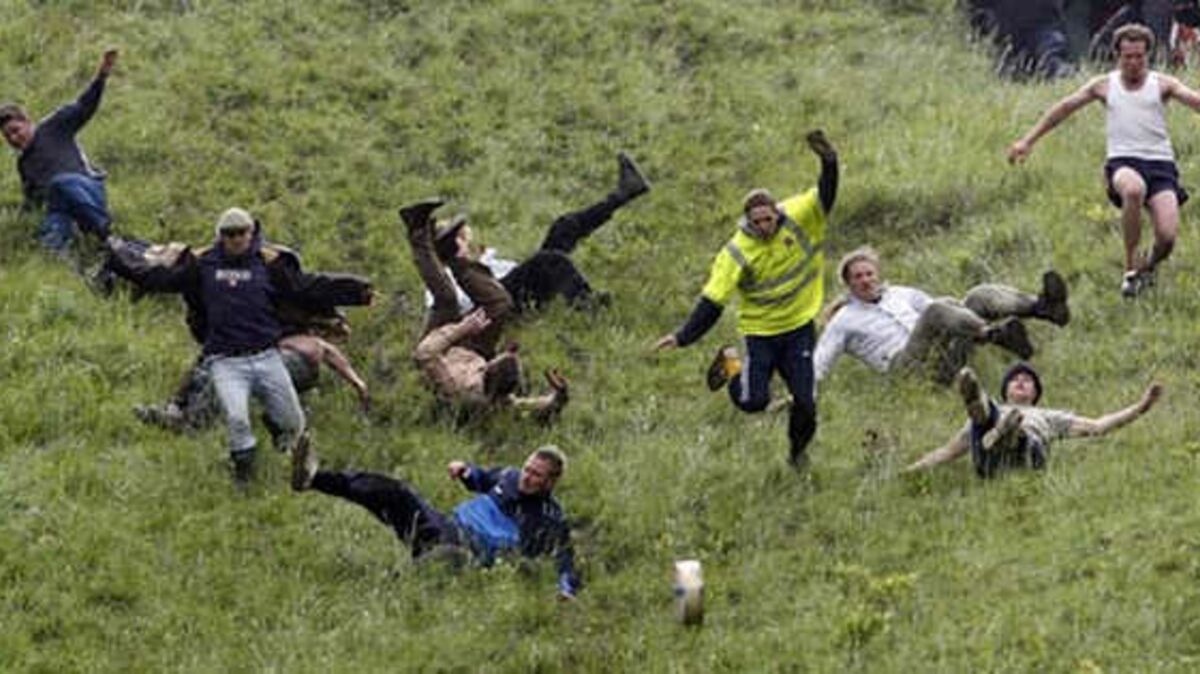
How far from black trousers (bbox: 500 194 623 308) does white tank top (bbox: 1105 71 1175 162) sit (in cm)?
395

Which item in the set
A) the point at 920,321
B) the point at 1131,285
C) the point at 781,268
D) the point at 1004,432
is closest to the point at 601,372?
the point at 920,321

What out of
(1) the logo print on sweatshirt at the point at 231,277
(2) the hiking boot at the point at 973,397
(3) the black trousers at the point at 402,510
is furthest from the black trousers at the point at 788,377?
(1) the logo print on sweatshirt at the point at 231,277

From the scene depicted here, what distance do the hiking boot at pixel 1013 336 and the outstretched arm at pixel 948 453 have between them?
4.29ft

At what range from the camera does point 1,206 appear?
52.0ft

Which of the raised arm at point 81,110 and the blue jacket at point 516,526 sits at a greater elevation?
the raised arm at point 81,110

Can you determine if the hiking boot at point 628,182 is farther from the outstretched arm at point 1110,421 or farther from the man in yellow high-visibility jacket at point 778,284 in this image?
the outstretched arm at point 1110,421

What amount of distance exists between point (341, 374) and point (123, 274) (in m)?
1.70

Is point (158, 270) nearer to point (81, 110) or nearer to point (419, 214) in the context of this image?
point (419, 214)

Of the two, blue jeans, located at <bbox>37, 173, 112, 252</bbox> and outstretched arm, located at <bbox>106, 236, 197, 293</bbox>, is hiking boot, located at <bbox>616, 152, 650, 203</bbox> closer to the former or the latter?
outstretched arm, located at <bbox>106, 236, 197, 293</bbox>

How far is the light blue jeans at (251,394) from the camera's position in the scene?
1183 cm

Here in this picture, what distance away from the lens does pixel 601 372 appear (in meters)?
14.0

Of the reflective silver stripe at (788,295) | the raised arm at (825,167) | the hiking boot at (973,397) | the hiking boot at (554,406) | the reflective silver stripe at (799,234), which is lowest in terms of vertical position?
the hiking boot at (554,406)

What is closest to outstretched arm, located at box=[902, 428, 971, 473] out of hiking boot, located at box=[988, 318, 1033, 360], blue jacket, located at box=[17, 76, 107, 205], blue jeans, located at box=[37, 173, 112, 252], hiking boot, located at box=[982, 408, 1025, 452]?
hiking boot, located at box=[982, 408, 1025, 452]

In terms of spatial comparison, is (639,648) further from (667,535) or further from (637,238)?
(637,238)
